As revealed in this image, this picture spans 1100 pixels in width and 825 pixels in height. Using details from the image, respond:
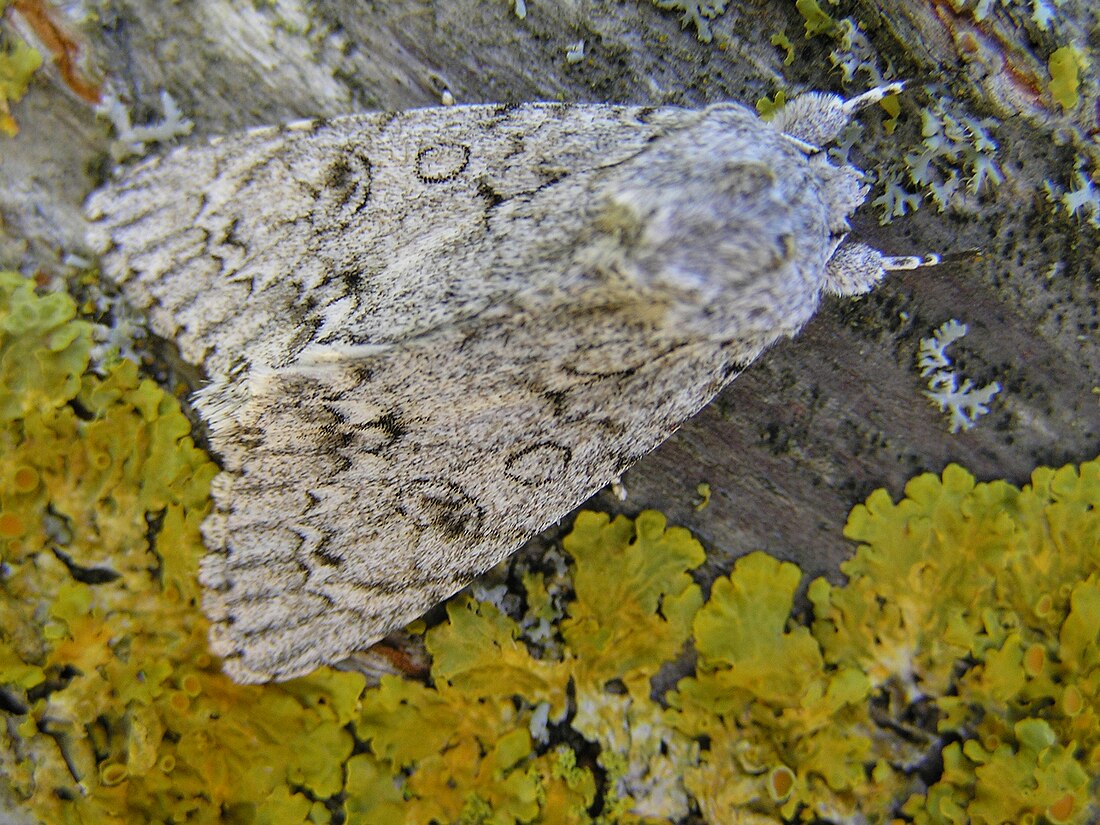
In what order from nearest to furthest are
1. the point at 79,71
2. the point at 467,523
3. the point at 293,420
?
1. the point at 293,420
2. the point at 467,523
3. the point at 79,71

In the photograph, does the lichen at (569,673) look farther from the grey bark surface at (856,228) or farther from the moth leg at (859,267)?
the moth leg at (859,267)

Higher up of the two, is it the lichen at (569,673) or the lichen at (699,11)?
the lichen at (699,11)

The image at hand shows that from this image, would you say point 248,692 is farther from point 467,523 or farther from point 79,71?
point 79,71

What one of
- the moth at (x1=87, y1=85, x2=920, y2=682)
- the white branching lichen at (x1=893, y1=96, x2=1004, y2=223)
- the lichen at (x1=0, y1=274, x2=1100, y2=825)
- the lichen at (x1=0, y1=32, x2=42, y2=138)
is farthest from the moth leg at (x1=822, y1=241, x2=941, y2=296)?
the lichen at (x1=0, y1=32, x2=42, y2=138)

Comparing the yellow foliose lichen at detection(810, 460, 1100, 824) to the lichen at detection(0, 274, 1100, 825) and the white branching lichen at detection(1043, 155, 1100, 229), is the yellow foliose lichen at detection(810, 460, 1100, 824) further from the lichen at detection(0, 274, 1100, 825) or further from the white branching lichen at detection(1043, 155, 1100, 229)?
the white branching lichen at detection(1043, 155, 1100, 229)

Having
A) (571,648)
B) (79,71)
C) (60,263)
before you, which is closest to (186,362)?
(60,263)

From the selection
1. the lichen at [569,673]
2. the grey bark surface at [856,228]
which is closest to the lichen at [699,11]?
the grey bark surface at [856,228]

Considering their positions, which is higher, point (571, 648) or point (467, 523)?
point (467, 523)
